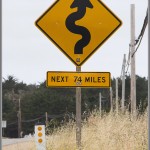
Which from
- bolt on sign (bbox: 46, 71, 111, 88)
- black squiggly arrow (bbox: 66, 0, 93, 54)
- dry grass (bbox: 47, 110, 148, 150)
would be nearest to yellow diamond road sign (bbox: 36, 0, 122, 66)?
black squiggly arrow (bbox: 66, 0, 93, 54)

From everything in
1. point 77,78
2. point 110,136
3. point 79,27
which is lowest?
point 110,136

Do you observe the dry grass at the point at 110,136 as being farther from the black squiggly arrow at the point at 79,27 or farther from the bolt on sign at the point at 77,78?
the black squiggly arrow at the point at 79,27

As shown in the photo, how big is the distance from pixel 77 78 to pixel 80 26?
0.95 meters

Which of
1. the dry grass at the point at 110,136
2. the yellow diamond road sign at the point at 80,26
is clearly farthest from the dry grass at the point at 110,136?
the yellow diamond road sign at the point at 80,26

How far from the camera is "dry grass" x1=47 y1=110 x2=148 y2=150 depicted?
480 inches

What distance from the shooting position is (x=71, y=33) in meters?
10.3

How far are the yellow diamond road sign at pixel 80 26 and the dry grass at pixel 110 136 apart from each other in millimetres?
2189

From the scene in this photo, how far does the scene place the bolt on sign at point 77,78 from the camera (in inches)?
397

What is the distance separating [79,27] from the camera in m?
10.3

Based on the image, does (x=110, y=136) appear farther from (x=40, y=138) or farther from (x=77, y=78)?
(x=77, y=78)

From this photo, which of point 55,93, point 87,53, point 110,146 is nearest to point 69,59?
point 87,53

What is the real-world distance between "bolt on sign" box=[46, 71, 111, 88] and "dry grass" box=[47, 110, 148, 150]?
1.85m

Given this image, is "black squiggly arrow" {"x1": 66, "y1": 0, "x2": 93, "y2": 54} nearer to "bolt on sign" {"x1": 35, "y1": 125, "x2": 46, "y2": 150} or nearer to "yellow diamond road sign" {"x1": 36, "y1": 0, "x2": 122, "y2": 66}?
"yellow diamond road sign" {"x1": 36, "y1": 0, "x2": 122, "y2": 66}

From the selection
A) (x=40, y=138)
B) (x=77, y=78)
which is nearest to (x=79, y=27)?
(x=77, y=78)
